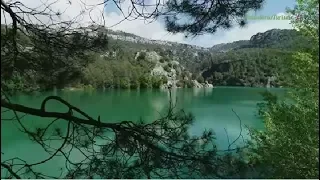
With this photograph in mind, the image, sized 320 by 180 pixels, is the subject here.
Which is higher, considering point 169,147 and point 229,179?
point 169,147

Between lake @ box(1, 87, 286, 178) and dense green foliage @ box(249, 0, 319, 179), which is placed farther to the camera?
dense green foliage @ box(249, 0, 319, 179)

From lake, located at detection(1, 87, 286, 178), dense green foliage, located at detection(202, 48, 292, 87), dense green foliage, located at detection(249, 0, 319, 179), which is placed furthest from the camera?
dense green foliage, located at detection(202, 48, 292, 87)

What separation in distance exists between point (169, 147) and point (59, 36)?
2.01 ft

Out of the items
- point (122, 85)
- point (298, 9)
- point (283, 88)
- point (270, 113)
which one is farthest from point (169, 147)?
point (283, 88)

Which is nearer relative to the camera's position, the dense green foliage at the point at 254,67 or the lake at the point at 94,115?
the lake at the point at 94,115

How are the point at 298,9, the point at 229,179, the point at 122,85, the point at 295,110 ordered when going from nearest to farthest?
the point at 229,179 → the point at 122,85 → the point at 298,9 → the point at 295,110

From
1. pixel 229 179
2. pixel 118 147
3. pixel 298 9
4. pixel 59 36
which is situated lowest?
pixel 229 179

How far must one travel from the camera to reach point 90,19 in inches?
60.6

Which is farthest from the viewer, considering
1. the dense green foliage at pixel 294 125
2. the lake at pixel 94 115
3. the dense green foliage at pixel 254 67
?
the dense green foliage at pixel 254 67

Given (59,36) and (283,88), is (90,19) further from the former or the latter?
(283,88)

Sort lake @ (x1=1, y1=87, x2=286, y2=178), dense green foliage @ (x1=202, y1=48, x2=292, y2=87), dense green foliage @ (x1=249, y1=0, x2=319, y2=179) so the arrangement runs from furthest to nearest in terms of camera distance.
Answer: dense green foliage @ (x1=202, y1=48, x2=292, y2=87) → dense green foliage @ (x1=249, y1=0, x2=319, y2=179) → lake @ (x1=1, y1=87, x2=286, y2=178)

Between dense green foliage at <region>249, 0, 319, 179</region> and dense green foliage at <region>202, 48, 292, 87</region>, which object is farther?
dense green foliage at <region>202, 48, 292, 87</region>

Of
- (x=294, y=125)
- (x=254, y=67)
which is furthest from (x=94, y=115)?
(x=254, y=67)

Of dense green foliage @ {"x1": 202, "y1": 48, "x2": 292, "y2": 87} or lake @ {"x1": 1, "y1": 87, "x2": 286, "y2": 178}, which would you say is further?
dense green foliage @ {"x1": 202, "y1": 48, "x2": 292, "y2": 87}
